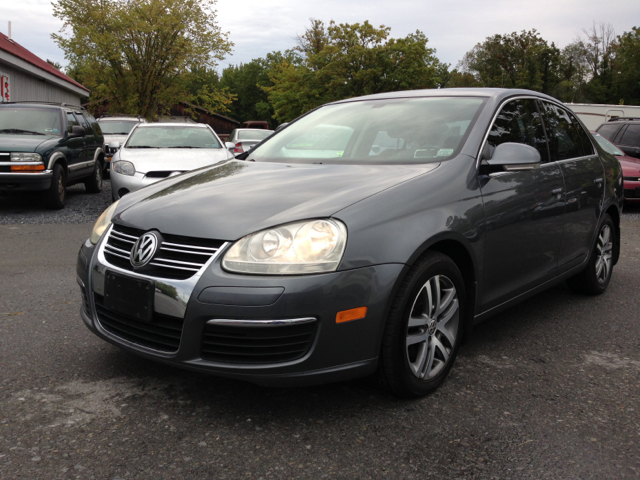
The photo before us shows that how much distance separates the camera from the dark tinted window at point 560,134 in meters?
4.22

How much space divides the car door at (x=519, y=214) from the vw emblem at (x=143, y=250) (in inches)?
66.7

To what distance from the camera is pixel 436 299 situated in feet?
9.70

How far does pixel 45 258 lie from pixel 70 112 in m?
6.08

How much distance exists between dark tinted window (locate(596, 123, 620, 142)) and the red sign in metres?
17.0

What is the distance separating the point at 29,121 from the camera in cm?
1056

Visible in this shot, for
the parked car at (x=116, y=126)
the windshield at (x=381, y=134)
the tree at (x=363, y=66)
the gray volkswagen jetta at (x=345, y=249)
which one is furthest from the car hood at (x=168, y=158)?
the tree at (x=363, y=66)

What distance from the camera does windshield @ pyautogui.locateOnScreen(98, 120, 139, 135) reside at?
1814cm

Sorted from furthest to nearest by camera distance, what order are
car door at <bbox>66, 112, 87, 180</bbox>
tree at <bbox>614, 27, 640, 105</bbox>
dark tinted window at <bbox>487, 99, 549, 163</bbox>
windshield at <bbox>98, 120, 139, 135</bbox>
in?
tree at <bbox>614, 27, 640, 105</bbox>
windshield at <bbox>98, 120, 139, 135</bbox>
car door at <bbox>66, 112, 87, 180</bbox>
dark tinted window at <bbox>487, 99, 549, 163</bbox>

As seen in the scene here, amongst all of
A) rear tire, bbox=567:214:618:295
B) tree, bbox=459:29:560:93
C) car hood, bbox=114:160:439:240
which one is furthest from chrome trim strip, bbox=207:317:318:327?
tree, bbox=459:29:560:93

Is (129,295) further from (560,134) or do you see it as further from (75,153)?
(75,153)

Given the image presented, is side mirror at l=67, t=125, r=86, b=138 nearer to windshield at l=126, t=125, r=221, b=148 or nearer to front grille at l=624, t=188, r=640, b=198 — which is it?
windshield at l=126, t=125, r=221, b=148

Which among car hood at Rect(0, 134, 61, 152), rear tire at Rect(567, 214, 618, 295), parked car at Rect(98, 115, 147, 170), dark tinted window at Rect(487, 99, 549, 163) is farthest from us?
parked car at Rect(98, 115, 147, 170)

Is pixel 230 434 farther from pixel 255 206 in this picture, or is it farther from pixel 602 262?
pixel 602 262

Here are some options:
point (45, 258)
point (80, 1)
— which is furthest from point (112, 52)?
point (45, 258)
